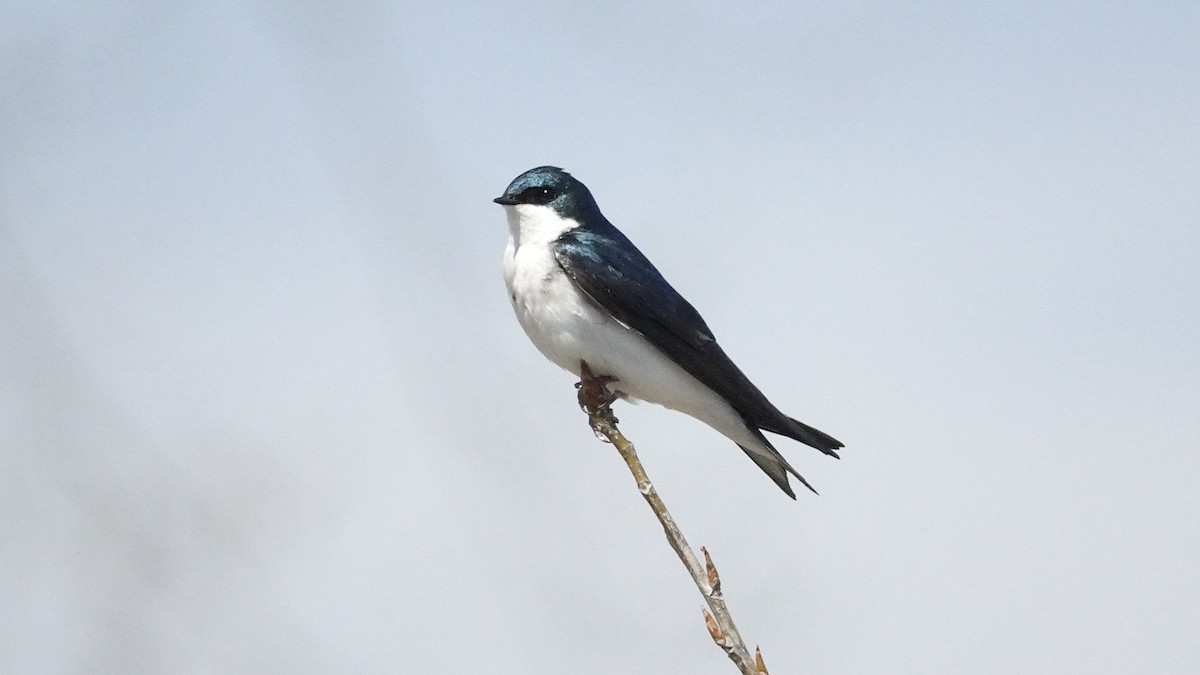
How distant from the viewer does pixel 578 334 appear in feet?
16.0

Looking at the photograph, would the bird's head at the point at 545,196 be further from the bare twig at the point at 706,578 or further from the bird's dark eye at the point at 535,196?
the bare twig at the point at 706,578

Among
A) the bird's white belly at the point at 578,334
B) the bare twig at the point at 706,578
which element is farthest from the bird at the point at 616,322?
the bare twig at the point at 706,578

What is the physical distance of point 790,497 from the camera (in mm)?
5145

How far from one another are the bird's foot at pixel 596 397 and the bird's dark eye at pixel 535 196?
818mm

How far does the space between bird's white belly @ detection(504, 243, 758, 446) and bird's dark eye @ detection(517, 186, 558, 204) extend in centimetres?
31

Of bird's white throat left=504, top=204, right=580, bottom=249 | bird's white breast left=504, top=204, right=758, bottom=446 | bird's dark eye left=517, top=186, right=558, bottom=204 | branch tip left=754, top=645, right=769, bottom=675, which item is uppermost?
bird's dark eye left=517, top=186, right=558, bottom=204

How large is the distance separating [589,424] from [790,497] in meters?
1.22

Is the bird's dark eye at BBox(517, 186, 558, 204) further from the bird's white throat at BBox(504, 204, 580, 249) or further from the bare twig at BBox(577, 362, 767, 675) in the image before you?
the bare twig at BBox(577, 362, 767, 675)

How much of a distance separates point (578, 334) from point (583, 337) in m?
0.02

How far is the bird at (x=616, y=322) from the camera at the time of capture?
491cm

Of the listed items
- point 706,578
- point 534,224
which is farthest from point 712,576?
point 534,224

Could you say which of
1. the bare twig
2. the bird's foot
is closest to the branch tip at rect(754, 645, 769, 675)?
the bare twig

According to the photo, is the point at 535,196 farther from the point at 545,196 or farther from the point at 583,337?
the point at 583,337

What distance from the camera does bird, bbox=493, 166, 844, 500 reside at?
491 cm
